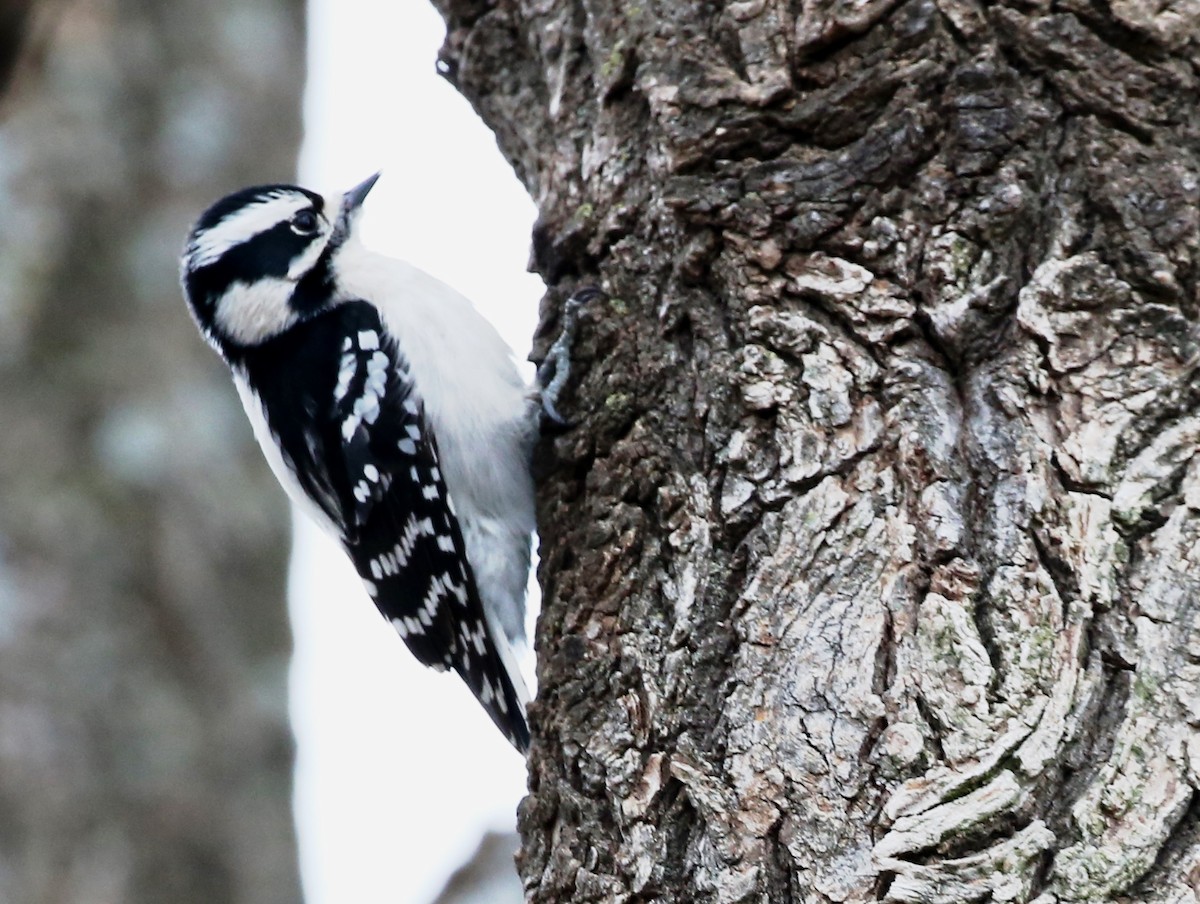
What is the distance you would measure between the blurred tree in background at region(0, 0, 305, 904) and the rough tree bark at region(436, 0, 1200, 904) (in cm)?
126

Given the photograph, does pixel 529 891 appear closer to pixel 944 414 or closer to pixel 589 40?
pixel 944 414

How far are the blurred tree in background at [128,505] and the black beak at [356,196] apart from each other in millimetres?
494

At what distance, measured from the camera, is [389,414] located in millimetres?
3482

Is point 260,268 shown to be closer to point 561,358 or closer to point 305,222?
point 305,222

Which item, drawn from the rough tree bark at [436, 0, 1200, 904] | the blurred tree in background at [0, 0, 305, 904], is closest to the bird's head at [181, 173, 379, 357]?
the blurred tree in background at [0, 0, 305, 904]

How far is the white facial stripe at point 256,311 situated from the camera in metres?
3.70

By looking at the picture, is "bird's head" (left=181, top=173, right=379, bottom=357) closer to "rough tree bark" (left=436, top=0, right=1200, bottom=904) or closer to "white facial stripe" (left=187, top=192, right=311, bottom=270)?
"white facial stripe" (left=187, top=192, right=311, bottom=270)

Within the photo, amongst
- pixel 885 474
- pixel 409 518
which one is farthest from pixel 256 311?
pixel 885 474

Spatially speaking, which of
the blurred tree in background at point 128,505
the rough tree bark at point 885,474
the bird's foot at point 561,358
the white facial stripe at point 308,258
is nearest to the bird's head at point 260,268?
the white facial stripe at point 308,258

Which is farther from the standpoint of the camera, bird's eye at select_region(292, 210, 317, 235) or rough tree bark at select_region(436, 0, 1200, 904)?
bird's eye at select_region(292, 210, 317, 235)

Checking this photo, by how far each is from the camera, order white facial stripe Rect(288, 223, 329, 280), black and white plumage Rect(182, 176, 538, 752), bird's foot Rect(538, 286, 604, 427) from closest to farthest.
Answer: bird's foot Rect(538, 286, 604, 427)
black and white plumage Rect(182, 176, 538, 752)
white facial stripe Rect(288, 223, 329, 280)

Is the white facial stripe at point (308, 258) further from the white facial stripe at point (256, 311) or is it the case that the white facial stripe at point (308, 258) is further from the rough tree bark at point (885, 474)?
the rough tree bark at point (885, 474)

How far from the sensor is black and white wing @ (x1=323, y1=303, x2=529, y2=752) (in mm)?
3453

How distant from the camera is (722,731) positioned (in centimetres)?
210
